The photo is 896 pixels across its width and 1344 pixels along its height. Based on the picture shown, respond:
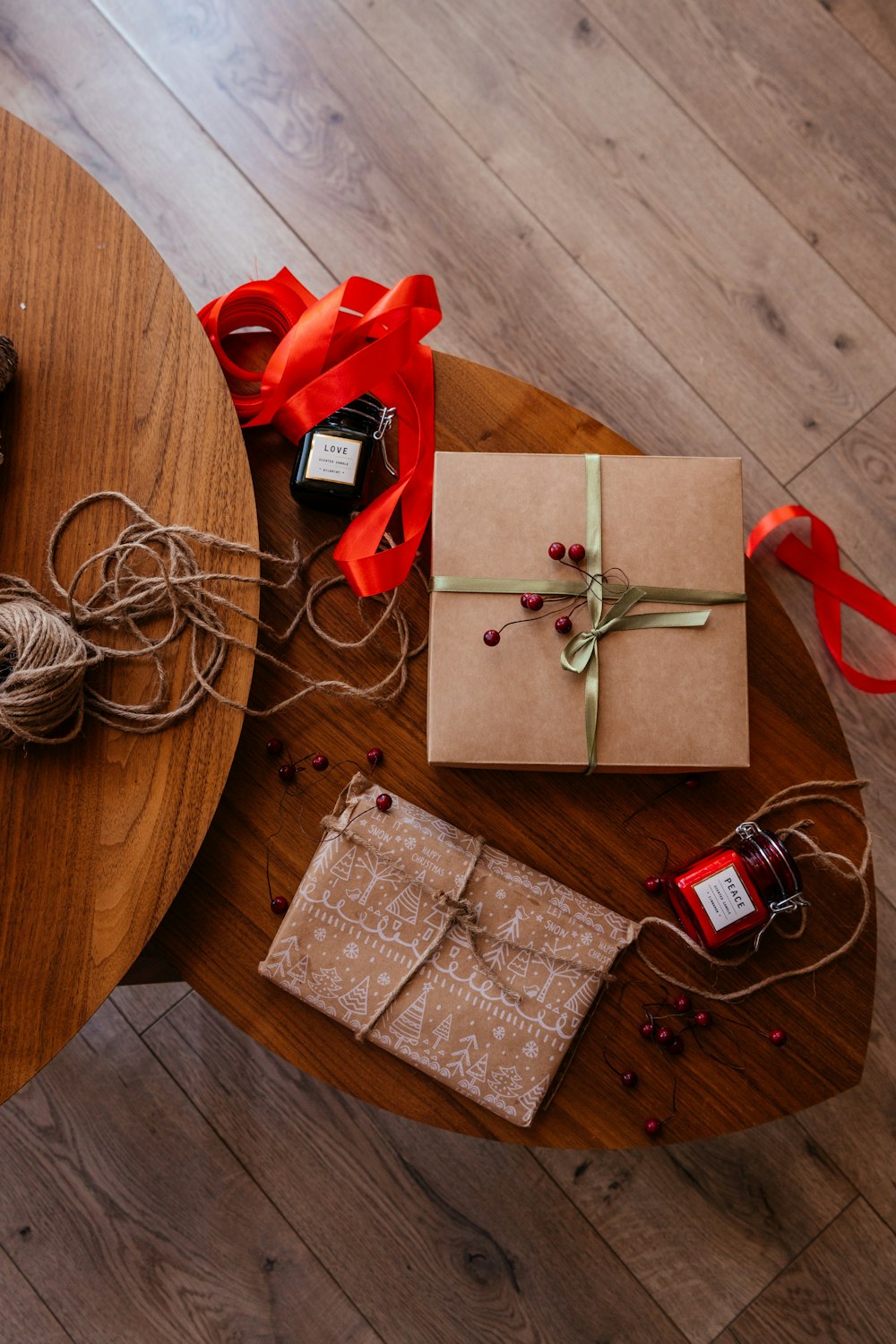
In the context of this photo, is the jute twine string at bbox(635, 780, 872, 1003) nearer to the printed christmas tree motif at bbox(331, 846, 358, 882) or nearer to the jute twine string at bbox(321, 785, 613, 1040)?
the jute twine string at bbox(321, 785, 613, 1040)

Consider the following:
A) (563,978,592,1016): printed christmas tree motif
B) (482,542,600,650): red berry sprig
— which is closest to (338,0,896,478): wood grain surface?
(482,542,600,650): red berry sprig

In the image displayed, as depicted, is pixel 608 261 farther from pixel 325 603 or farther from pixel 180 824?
pixel 180 824

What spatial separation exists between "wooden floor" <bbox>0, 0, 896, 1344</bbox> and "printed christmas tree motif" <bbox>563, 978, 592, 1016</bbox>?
561 millimetres

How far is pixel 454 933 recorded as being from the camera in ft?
2.92

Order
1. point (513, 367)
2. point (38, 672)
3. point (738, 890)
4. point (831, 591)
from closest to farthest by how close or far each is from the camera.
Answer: point (38, 672), point (738, 890), point (831, 591), point (513, 367)

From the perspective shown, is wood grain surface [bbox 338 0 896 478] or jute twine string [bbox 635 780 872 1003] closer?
jute twine string [bbox 635 780 872 1003]

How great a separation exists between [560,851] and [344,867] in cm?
21

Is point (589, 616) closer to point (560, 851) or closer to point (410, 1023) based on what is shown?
point (560, 851)

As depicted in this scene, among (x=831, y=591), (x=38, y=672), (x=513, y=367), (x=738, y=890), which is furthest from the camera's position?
(x=513, y=367)

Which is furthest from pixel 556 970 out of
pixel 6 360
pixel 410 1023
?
pixel 6 360

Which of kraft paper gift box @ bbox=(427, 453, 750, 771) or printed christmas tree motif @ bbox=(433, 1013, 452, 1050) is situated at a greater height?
kraft paper gift box @ bbox=(427, 453, 750, 771)

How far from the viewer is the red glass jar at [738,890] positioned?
0.87 m

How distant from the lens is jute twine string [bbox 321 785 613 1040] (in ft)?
2.87

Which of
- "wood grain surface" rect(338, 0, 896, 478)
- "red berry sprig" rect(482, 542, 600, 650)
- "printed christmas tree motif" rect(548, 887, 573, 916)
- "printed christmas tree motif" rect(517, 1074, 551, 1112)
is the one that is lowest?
"printed christmas tree motif" rect(517, 1074, 551, 1112)
